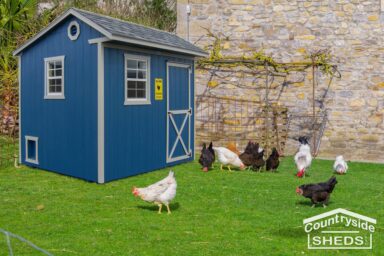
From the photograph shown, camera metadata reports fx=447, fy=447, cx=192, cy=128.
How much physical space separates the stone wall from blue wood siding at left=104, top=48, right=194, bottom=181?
15.6ft

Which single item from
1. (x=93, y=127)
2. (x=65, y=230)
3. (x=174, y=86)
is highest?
(x=174, y=86)

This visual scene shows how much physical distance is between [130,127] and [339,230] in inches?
216

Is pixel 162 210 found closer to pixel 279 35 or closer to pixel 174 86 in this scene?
pixel 174 86

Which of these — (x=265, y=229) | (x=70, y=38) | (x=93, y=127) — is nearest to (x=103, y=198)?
(x=93, y=127)

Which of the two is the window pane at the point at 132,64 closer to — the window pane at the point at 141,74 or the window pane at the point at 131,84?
the window pane at the point at 141,74

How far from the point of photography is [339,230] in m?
6.40

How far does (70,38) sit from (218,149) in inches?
175

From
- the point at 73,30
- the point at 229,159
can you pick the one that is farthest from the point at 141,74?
the point at 229,159

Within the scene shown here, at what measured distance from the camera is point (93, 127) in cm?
955

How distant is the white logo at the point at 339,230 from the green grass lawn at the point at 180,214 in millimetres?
151

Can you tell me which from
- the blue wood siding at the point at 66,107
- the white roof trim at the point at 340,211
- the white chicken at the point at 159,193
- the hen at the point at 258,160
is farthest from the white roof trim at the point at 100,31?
the white roof trim at the point at 340,211

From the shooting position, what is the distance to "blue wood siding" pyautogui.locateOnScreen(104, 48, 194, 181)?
9.71 meters

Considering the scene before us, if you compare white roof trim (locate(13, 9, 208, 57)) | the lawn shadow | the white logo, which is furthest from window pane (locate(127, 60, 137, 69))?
the white logo

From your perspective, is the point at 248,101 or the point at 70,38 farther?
the point at 248,101
